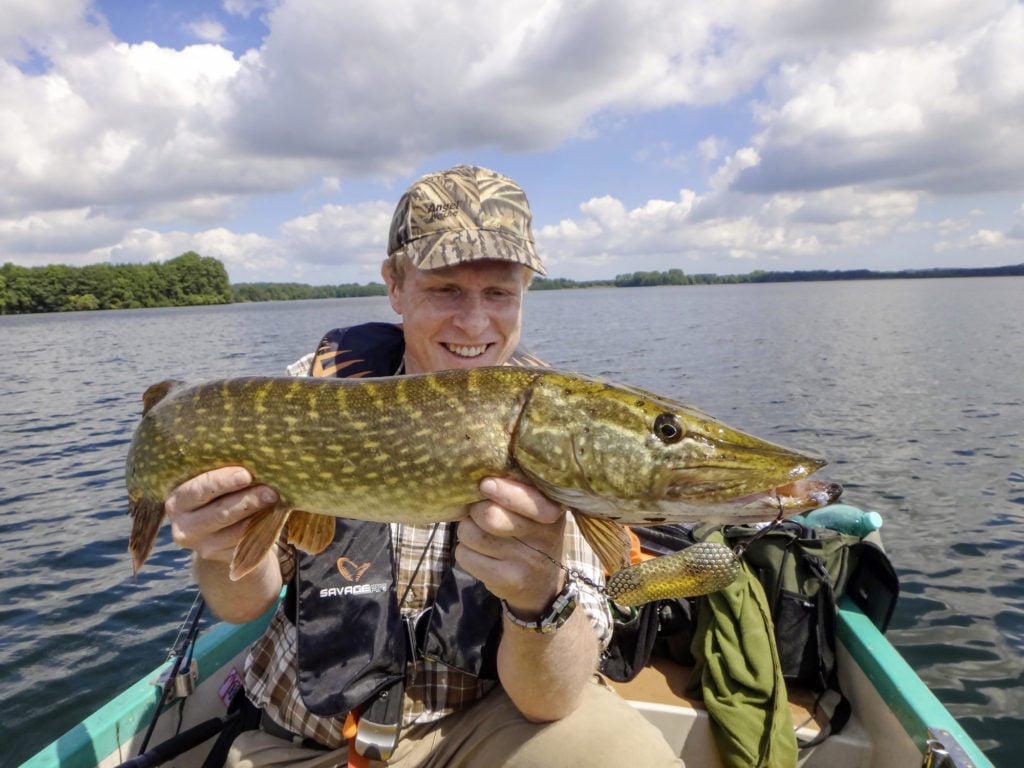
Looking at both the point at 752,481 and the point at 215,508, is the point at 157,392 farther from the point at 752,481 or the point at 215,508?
the point at 752,481

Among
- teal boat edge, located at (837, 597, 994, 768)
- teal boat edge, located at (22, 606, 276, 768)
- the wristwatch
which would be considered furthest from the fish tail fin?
teal boat edge, located at (837, 597, 994, 768)

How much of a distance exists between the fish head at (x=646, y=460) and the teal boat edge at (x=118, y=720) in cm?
201

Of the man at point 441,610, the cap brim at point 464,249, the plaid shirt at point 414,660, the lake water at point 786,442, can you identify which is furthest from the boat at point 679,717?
the cap brim at point 464,249

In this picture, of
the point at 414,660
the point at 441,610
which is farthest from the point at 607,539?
the point at 414,660

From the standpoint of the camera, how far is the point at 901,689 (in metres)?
2.38

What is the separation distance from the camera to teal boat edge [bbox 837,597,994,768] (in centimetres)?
211

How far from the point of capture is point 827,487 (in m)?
1.48

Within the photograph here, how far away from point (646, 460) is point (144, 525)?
1.66m

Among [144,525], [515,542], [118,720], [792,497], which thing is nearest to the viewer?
[792,497]

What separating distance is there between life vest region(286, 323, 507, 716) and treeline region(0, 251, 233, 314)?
78.6 meters

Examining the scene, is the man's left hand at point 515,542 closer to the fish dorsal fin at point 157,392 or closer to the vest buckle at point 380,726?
the vest buckle at point 380,726

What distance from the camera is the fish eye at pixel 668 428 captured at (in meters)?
1.59

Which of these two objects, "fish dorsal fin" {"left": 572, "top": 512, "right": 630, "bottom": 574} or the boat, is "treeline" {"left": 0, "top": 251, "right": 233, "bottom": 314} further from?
"fish dorsal fin" {"left": 572, "top": 512, "right": 630, "bottom": 574}

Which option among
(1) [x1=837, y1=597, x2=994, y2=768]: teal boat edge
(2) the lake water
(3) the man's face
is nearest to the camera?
(1) [x1=837, y1=597, x2=994, y2=768]: teal boat edge
